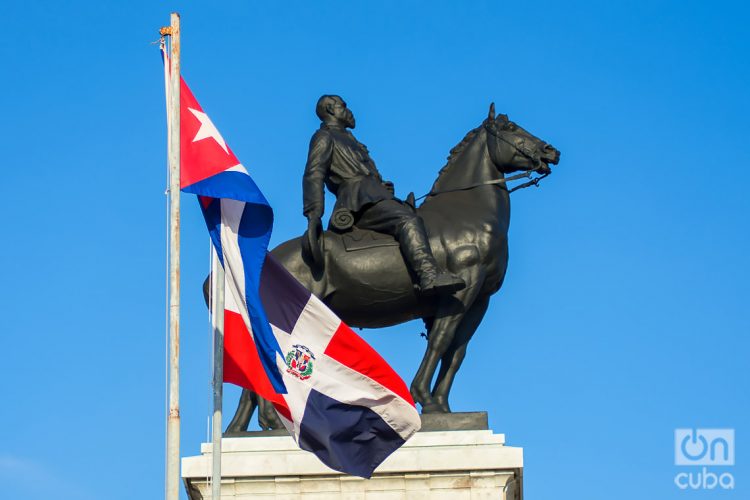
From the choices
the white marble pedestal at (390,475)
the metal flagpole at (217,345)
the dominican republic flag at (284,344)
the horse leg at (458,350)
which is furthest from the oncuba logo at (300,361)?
Answer: the horse leg at (458,350)

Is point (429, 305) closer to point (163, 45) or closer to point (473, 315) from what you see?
point (473, 315)

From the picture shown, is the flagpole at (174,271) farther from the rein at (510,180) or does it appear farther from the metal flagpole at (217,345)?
the rein at (510,180)

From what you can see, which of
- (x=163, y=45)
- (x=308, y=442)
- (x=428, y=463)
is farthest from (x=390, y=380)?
(x=163, y=45)

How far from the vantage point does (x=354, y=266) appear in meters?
24.0

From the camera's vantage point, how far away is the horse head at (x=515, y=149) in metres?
25.2

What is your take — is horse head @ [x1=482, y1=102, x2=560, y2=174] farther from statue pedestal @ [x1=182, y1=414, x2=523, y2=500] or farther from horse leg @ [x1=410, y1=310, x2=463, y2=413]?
statue pedestal @ [x1=182, y1=414, x2=523, y2=500]

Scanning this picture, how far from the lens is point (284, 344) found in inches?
765

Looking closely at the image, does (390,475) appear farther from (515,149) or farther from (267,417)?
(515,149)

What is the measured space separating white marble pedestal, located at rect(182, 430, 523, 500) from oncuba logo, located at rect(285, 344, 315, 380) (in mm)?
3473

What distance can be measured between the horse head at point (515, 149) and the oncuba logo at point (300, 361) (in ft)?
21.8

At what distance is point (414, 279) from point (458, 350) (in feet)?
4.21

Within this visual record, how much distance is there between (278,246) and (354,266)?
3.94 ft

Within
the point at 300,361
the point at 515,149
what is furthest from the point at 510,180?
the point at 300,361

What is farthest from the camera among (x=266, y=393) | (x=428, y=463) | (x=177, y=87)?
(x=428, y=463)
